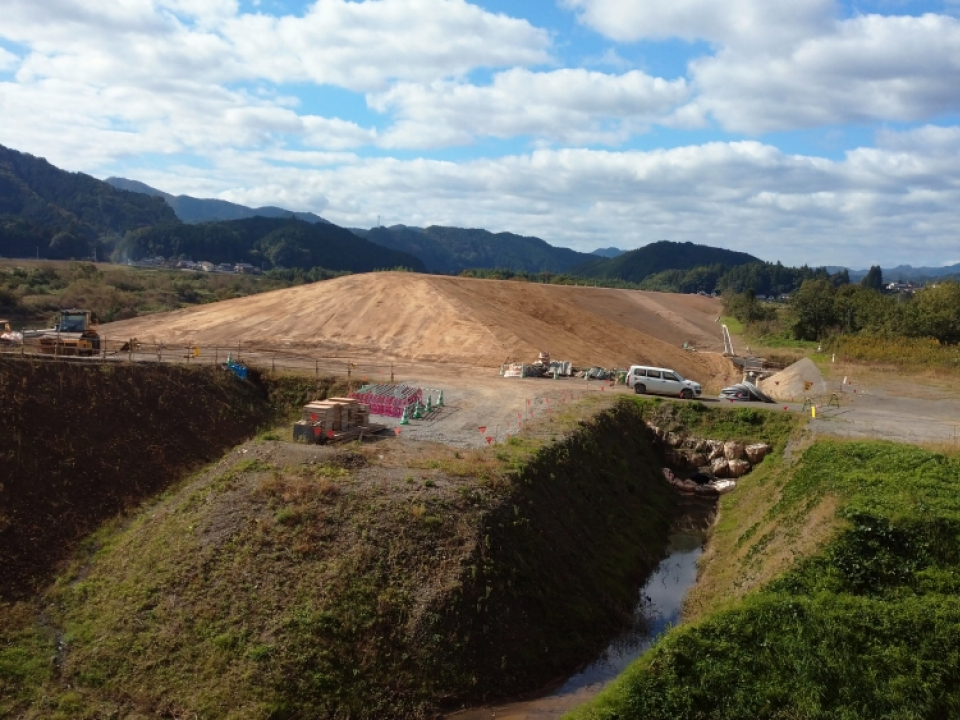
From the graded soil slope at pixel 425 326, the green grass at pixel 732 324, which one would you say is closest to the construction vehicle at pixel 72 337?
the graded soil slope at pixel 425 326

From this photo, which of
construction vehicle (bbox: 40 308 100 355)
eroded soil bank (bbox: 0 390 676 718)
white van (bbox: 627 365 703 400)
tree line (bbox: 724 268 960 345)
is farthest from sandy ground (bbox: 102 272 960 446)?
construction vehicle (bbox: 40 308 100 355)

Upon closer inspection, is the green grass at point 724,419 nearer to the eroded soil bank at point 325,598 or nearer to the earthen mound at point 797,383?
the earthen mound at point 797,383

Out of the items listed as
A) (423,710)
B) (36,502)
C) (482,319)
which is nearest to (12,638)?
(36,502)

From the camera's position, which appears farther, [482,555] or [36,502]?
[36,502]

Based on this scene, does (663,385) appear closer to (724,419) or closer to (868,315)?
(724,419)

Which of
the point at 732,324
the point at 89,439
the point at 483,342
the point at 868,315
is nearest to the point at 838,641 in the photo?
the point at 89,439

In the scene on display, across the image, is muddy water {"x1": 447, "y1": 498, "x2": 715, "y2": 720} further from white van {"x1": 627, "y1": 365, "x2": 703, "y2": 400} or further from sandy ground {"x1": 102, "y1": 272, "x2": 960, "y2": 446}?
white van {"x1": 627, "y1": 365, "x2": 703, "y2": 400}

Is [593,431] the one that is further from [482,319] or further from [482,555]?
[482,319]
